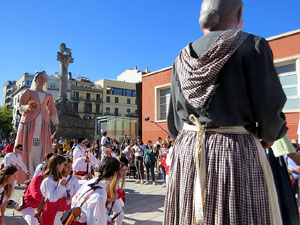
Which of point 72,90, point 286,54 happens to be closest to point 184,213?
Answer: point 286,54

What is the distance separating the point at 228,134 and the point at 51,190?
293 cm

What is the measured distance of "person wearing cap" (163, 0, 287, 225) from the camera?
53.7 inches

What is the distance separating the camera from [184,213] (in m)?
1.51

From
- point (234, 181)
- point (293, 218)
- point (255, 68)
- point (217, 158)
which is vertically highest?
point (255, 68)

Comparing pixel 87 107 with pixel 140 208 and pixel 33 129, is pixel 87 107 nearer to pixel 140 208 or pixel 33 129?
pixel 33 129

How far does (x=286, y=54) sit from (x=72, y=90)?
5761 cm

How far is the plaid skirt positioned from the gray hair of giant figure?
2.63 feet

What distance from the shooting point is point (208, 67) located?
152 cm

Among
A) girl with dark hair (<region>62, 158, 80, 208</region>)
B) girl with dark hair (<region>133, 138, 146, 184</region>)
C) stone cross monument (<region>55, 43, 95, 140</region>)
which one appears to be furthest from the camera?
stone cross monument (<region>55, 43, 95, 140</region>)

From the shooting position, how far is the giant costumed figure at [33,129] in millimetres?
6359

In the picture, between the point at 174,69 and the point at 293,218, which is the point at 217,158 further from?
the point at 174,69

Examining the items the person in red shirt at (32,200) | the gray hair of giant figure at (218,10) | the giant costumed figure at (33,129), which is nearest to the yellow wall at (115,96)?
the giant costumed figure at (33,129)

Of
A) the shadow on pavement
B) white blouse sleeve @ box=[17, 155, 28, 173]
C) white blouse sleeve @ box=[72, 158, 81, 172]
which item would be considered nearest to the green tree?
white blouse sleeve @ box=[17, 155, 28, 173]

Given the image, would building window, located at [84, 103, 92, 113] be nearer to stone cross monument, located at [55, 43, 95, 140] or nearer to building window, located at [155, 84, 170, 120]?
stone cross monument, located at [55, 43, 95, 140]
